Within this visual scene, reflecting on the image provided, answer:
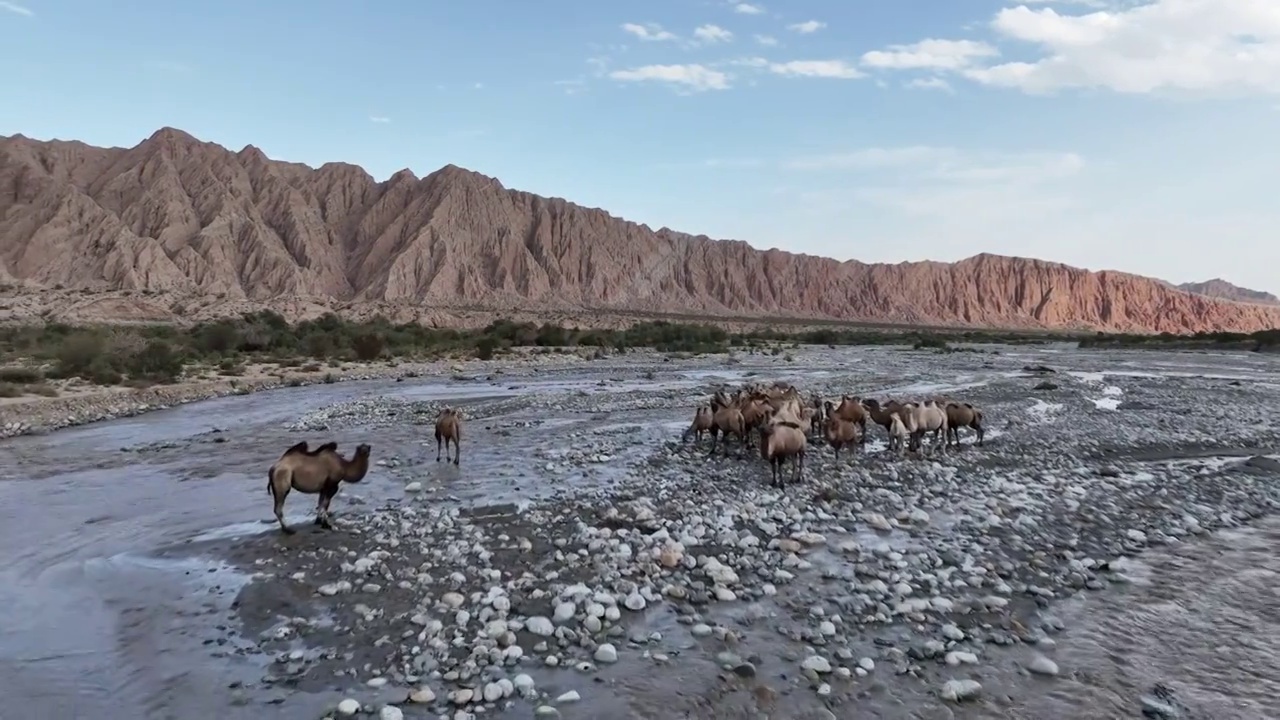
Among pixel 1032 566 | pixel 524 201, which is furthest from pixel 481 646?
pixel 524 201

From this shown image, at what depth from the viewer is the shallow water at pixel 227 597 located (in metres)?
5.71

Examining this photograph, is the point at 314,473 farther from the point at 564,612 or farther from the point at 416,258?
the point at 416,258

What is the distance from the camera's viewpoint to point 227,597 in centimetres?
761

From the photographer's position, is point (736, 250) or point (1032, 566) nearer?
point (1032, 566)

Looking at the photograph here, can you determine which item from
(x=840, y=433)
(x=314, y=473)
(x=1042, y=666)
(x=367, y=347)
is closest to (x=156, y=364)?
(x=367, y=347)

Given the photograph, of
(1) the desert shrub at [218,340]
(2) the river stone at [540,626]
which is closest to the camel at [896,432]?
(2) the river stone at [540,626]

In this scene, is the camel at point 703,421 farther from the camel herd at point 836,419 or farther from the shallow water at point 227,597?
the shallow water at point 227,597

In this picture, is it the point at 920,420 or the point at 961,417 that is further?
the point at 961,417

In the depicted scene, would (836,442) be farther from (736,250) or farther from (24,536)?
(736,250)

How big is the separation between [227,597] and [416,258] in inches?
4818

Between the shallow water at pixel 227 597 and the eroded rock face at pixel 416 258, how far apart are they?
56.5 meters

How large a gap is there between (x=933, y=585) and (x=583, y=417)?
14.1 m

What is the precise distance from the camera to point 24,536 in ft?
32.3

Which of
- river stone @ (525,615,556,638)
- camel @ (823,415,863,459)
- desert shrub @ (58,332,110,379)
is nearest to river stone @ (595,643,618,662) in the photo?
river stone @ (525,615,556,638)
